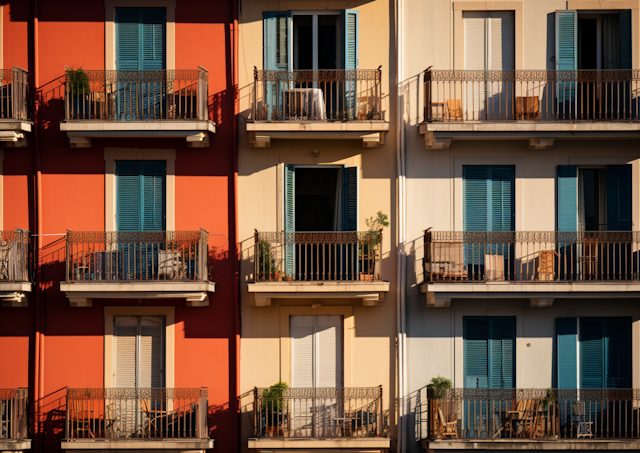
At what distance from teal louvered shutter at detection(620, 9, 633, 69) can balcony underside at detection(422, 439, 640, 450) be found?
26.4 feet

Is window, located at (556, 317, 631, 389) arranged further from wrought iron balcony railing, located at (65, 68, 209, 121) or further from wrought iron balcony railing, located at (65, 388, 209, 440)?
wrought iron balcony railing, located at (65, 68, 209, 121)

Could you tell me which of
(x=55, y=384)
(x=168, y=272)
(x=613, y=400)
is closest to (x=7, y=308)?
(x=55, y=384)

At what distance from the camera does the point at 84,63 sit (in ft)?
55.9

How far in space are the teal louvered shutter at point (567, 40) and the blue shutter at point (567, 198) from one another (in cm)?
165

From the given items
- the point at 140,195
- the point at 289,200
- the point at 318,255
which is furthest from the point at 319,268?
the point at 140,195

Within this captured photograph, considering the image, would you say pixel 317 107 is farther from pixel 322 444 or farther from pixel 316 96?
pixel 322 444

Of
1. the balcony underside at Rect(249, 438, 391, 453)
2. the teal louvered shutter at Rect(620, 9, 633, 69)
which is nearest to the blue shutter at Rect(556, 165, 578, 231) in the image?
the teal louvered shutter at Rect(620, 9, 633, 69)

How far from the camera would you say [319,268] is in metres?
16.6

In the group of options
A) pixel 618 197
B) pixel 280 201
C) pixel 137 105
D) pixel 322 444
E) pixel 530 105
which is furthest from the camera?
pixel 618 197

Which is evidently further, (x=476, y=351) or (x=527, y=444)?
(x=476, y=351)

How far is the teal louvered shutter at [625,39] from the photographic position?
1723 centimetres

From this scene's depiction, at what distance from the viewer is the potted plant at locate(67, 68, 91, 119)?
642 inches

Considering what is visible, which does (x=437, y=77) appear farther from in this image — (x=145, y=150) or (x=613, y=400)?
(x=613, y=400)

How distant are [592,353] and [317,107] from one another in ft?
25.7
